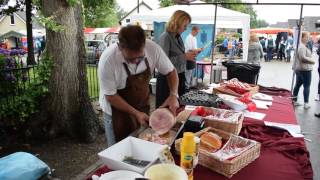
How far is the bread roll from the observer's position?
1689mm

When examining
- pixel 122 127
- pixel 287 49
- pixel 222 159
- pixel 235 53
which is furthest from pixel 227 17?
pixel 287 49

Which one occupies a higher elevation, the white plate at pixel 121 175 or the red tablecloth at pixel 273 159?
the white plate at pixel 121 175

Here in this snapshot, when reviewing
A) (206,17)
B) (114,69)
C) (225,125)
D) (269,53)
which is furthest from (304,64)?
(269,53)

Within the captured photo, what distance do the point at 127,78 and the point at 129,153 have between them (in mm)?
632

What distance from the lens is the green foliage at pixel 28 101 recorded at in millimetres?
4176

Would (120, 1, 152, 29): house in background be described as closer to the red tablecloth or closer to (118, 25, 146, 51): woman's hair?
(118, 25, 146, 51): woman's hair

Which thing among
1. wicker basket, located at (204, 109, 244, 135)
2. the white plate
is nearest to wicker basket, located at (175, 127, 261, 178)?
wicker basket, located at (204, 109, 244, 135)

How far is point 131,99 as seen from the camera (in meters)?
2.17

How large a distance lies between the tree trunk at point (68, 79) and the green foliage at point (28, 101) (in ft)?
0.35

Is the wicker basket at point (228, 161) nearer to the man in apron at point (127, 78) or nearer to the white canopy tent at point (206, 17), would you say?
the man in apron at point (127, 78)

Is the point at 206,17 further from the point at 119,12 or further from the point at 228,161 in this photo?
the point at 119,12

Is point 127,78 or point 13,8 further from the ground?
point 13,8

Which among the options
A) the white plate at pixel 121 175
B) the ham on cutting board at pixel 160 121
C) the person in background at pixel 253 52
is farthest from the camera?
the person in background at pixel 253 52

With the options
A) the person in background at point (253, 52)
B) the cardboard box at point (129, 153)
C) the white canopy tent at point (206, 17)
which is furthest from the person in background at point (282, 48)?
the cardboard box at point (129, 153)
